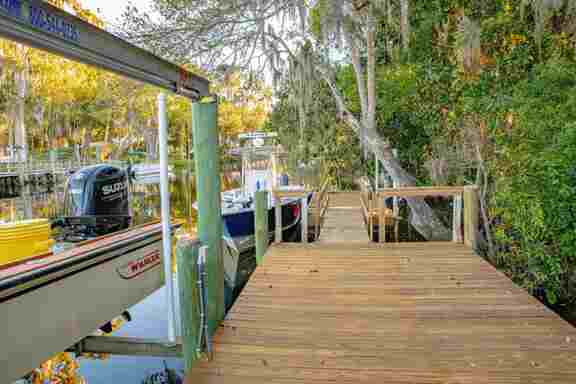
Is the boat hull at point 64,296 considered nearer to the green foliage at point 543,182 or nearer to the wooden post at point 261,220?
the wooden post at point 261,220

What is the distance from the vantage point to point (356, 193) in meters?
13.8

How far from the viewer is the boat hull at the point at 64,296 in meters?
3.03

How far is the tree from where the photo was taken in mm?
8617

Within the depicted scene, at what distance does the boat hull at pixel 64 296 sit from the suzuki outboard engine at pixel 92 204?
34 centimetres

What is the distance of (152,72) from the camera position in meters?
2.41

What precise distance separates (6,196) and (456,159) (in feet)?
67.6

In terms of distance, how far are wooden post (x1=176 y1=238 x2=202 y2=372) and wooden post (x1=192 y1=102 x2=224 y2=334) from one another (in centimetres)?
27

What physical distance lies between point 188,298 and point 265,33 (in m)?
8.05

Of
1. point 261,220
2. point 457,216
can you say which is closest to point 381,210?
point 457,216

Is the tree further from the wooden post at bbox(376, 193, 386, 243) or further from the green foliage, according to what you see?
the wooden post at bbox(376, 193, 386, 243)

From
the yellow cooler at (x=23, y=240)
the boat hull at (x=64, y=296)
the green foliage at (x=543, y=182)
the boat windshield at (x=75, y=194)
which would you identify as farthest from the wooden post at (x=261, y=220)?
the green foliage at (x=543, y=182)

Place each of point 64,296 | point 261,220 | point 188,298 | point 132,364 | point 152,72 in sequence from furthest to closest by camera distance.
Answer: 1. point 261,220
2. point 132,364
3. point 64,296
4. point 188,298
5. point 152,72

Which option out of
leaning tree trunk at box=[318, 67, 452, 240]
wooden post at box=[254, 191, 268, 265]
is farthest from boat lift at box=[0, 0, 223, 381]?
leaning tree trunk at box=[318, 67, 452, 240]

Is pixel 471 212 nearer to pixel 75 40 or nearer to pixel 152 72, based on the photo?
pixel 152 72
